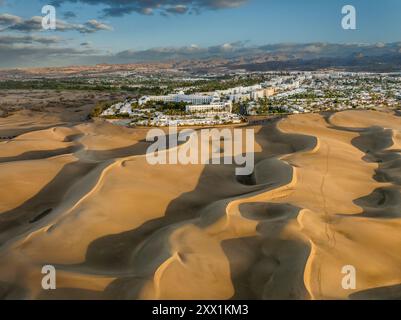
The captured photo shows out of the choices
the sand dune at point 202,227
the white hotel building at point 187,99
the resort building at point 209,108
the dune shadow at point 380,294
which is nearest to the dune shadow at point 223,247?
the sand dune at point 202,227

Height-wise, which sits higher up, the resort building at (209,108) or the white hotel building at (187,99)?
the white hotel building at (187,99)

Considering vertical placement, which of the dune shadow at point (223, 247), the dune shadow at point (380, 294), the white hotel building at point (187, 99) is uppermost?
the white hotel building at point (187, 99)

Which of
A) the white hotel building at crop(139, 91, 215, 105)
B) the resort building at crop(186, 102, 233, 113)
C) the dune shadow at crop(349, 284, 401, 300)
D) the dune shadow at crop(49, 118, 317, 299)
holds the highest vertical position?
the white hotel building at crop(139, 91, 215, 105)

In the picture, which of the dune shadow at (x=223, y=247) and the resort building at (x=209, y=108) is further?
the resort building at (x=209, y=108)

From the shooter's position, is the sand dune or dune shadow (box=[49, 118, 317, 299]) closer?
dune shadow (box=[49, 118, 317, 299])

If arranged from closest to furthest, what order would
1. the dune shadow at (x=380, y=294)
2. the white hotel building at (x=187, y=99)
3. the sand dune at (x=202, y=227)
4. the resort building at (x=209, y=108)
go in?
1. the dune shadow at (x=380, y=294)
2. the sand dune at (x=202, y=227)
3. the resort building at (x=209, y=108)
4. the white hotel building at (x=187, y=99)

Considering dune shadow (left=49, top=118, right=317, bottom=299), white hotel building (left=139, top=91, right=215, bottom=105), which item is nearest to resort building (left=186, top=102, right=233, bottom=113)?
white hotel building (left=139, top=91, right=215, bottom=105)

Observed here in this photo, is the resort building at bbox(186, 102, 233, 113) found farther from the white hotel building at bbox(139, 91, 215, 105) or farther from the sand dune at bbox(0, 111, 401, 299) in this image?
the sand dune at bbox(0, 111, 401, 299)

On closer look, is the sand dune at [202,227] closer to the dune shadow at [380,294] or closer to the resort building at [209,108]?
the dune shadow at [380,294]

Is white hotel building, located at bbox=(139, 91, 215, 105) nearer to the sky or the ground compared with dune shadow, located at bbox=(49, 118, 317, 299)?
nearer to the sky
